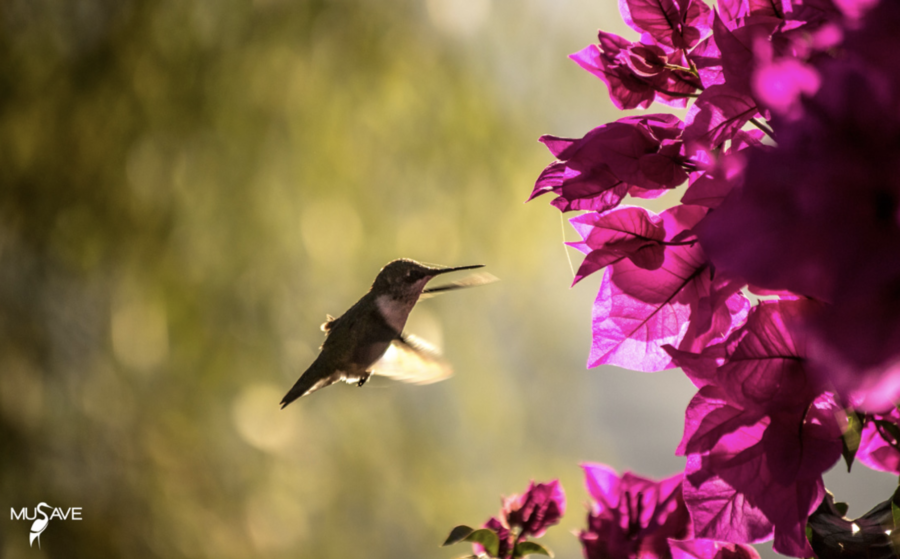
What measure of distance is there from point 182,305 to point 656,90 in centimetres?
284

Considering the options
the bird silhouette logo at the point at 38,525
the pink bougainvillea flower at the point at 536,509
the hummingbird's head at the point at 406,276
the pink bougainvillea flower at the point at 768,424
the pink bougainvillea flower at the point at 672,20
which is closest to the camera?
the pink bougainvillea flower at the point at 768,424

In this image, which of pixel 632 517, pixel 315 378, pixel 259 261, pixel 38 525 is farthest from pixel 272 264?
pixel 632 517

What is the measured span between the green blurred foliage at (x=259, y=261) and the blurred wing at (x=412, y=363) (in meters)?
1.91

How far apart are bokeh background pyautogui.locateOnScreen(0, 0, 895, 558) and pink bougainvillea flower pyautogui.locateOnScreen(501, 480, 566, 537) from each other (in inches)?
84.0

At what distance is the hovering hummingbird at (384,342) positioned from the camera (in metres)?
0.93

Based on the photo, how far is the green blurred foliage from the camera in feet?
9.07

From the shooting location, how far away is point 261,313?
9.75 feet

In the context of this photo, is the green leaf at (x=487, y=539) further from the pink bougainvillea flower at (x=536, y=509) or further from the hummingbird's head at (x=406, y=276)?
the hummingbird's head at (x=406, y=276)

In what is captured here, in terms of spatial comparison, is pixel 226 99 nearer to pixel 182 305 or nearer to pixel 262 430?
pixel 182 305

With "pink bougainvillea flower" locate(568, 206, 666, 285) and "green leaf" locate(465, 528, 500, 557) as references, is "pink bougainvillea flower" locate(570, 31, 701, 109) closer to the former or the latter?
"pink bougainvillea flower" locate(568, 206, 666, 285)

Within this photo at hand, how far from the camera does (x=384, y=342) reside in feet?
3.11

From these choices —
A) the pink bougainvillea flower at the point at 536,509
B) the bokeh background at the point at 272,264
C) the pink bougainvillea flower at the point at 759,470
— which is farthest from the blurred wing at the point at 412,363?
the bokeh background at the point at 272,264

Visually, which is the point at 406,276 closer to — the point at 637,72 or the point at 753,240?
the point at 637,72

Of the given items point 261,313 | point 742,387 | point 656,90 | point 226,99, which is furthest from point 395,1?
point 742,387
